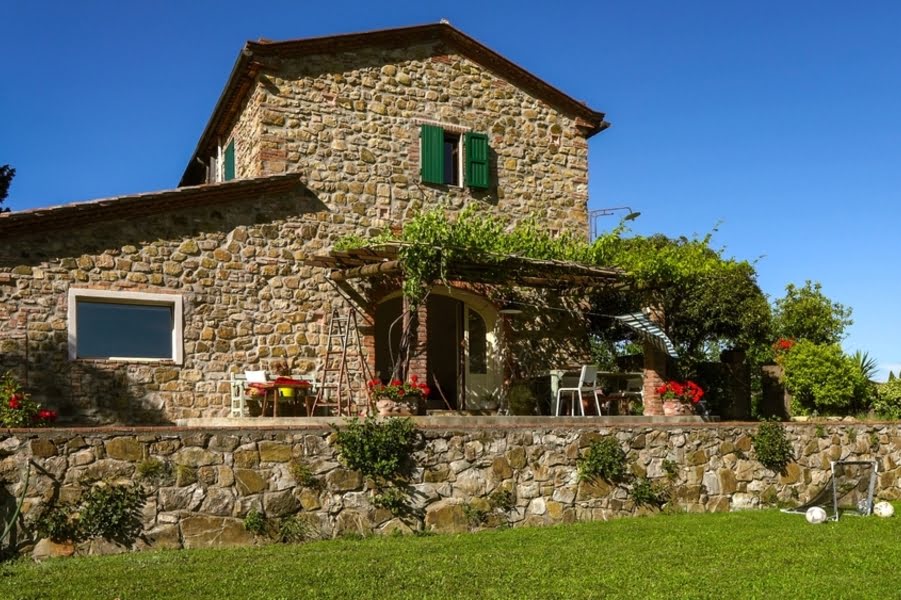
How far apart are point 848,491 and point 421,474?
592cm

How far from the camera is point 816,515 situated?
39.7 ft

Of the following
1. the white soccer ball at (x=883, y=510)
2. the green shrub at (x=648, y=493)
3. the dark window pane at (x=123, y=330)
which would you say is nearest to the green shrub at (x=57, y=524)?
the dark window pane at (x=123, y=330)

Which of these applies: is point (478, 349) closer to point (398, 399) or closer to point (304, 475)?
point (398, 399)

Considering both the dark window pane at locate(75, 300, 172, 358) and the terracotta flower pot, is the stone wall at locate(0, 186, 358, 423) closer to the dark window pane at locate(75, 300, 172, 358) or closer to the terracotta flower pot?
the dark window pane at locate(75, 300, 172, 358)

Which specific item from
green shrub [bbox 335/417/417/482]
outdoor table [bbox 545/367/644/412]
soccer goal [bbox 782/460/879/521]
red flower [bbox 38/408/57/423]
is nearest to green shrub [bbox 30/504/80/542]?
green shrub [bbox 335/417/417/482]

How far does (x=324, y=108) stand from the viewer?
52.6ft

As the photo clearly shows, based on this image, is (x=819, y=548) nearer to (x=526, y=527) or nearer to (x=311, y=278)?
(x=526, y=527)

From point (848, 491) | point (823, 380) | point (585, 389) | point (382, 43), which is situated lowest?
point (848, 491)

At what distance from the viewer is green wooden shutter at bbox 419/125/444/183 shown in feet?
54.8

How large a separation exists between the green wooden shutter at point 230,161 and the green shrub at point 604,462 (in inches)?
346

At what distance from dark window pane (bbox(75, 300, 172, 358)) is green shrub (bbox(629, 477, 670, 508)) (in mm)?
7174

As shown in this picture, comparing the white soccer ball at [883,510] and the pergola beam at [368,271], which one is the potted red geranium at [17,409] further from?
the white soccer ball at [883,510]

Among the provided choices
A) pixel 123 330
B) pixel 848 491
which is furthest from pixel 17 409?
pixel 848 491

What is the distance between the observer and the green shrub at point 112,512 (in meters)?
9.38
